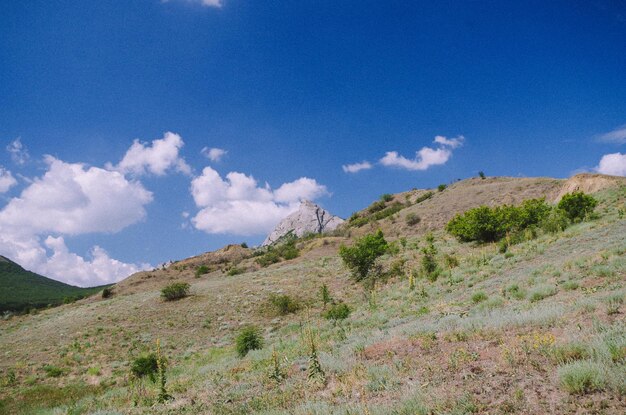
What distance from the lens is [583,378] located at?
436 cm

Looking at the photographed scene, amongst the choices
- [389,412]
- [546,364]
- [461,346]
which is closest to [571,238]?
[461,346]

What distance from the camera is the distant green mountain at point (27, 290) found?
71.0m

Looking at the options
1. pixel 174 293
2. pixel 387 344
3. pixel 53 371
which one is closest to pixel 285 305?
pixel 174 293

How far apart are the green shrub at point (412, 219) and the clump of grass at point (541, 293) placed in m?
39.2

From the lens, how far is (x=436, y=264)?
78.8ft

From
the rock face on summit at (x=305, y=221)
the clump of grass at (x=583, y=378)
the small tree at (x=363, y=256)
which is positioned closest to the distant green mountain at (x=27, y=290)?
the small tree at (x=363, y=256)

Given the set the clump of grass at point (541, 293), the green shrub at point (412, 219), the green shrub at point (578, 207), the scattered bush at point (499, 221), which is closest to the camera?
the clump of grass at point (541, 293)

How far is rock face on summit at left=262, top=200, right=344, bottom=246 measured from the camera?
414 ft

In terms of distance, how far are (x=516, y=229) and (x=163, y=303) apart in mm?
30721

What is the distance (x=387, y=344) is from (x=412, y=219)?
→ 4271cm

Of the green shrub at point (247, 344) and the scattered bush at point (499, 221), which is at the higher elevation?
the scattered bush at point (499, 221)

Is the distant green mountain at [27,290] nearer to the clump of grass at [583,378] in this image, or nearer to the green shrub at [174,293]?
the green shrub at [174,293]

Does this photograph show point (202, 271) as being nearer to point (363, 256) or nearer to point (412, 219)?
point (363, 256)

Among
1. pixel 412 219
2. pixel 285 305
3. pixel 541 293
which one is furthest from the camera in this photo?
pixel 412 219
